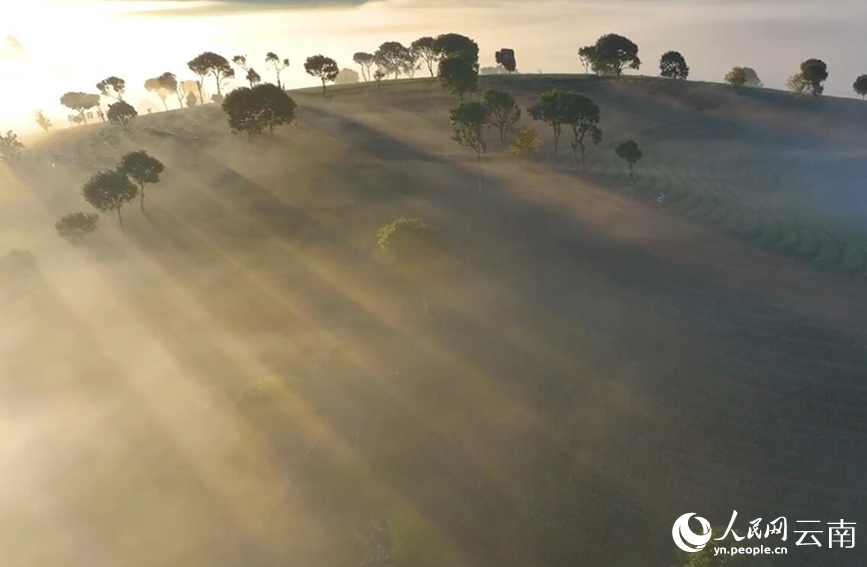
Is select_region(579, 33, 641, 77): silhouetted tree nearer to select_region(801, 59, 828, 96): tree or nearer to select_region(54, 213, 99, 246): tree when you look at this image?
select_region(801, 59, 828, 96): tree

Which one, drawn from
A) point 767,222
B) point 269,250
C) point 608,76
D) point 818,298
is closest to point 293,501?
point 269,250

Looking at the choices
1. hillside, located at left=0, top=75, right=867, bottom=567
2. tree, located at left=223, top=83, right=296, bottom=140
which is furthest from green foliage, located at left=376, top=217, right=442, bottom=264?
tree, located at left=223, top=83, right=296, bottom=140

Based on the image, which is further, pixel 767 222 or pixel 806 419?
pixel 767 222

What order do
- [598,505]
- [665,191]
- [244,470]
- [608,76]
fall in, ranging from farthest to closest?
[608,76] < [665,191] < [244,470] < [598,505]

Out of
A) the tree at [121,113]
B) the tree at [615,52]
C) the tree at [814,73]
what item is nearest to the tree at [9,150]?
the tree at [121,113]

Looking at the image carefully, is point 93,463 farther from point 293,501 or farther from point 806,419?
point 806,419

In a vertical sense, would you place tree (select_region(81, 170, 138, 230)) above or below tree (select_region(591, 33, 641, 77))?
below

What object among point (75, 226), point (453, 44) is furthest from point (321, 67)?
point (75, 226)
